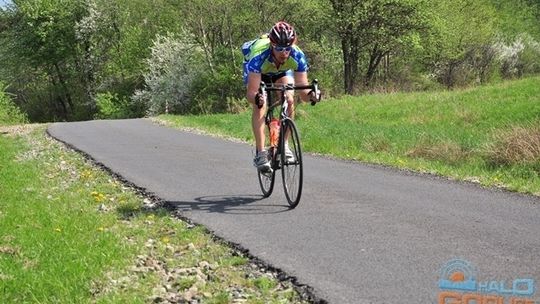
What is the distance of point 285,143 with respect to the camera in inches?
274

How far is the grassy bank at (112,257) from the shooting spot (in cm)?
439

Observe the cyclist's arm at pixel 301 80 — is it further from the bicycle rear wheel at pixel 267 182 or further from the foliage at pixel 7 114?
the foliage at pixel 7 114

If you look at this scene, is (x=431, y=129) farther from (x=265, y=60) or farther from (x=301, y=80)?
(x=265, y=60)

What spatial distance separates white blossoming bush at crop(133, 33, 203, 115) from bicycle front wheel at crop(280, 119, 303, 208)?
3504 centimetres

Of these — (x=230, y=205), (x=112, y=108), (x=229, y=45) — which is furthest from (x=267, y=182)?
(x=112, y=108)

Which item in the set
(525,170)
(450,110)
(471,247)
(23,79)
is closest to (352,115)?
(450,110)

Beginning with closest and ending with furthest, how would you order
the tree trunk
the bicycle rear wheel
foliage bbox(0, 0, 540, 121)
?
the bicycle rear wheel → foliage bbox(0, 0, 540, 121) → the tree trunk

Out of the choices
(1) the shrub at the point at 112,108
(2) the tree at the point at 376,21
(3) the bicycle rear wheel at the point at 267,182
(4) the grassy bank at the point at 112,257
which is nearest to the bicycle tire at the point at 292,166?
(3) the bicycle rear wheel at the point at 267,182

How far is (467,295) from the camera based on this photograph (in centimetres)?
391

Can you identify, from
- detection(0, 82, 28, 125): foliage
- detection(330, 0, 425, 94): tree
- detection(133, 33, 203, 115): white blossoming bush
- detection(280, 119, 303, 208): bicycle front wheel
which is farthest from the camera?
detection(133, 33, 203, 115): white blossoming bush

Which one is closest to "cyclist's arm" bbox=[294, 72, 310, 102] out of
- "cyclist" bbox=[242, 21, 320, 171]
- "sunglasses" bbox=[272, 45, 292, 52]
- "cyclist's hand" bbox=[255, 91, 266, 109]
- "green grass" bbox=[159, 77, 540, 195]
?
"cyclist" bbox=[242, 21, 320, 171]

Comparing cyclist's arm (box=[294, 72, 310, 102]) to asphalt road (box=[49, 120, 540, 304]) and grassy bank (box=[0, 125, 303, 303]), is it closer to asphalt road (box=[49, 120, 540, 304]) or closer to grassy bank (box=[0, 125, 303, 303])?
asphalt road (box=[49, 120, 540, 304])

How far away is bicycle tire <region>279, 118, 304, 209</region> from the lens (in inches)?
267

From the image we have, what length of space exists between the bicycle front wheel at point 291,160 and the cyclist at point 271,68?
0.05 metres
